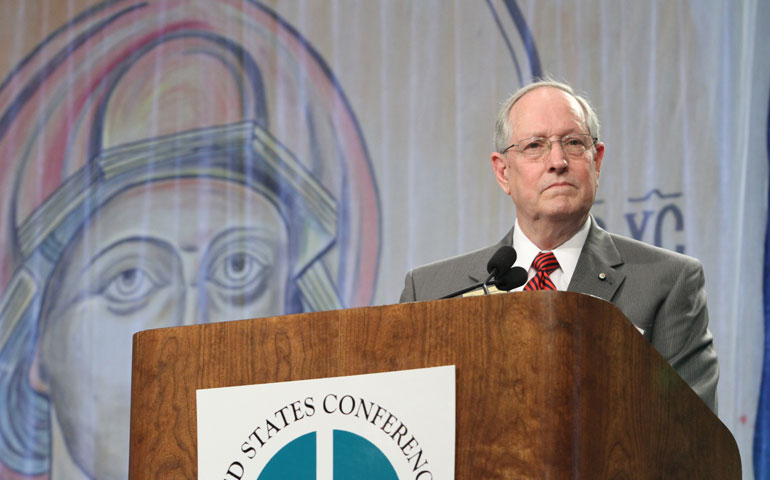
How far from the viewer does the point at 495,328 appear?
4.34 feet

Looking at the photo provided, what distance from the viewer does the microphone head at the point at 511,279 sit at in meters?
1.62

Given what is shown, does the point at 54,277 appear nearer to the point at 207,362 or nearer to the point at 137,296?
the point at 137,296

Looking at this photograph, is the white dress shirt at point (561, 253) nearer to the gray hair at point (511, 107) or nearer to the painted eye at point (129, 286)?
the gray hair at point (511, 107)

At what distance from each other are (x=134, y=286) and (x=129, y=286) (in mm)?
26

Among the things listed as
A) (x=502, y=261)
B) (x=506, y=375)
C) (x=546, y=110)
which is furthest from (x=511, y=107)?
(x=506, y=375)

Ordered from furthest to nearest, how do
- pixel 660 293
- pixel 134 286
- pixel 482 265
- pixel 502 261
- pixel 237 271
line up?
pixel 134 286 → pixel 237 271 → pixel 482 265 → pixel 660 293 → pixel 502 261

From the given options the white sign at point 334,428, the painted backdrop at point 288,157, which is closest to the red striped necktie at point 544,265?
the white sign at point 334,428

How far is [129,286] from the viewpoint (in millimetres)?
4512

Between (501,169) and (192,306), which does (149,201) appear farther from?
(501,169)

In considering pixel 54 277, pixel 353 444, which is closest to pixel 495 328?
pixel 353 444

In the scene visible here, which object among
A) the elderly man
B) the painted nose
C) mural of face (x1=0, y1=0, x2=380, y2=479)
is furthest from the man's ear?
the painted nose

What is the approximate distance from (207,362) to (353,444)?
0.92 feet

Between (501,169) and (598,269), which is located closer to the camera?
(598,269)

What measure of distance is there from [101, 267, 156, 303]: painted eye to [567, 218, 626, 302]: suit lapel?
8.80 feet
